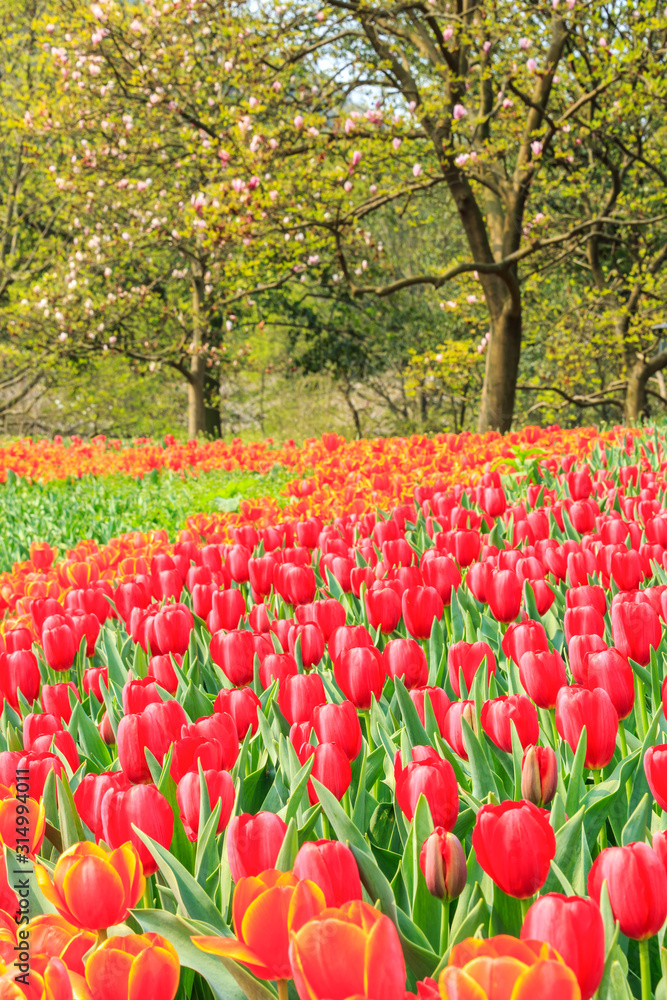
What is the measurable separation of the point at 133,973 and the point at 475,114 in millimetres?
13405

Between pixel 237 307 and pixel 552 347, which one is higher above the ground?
pixel 237 307

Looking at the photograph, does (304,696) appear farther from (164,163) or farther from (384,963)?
(164,163)

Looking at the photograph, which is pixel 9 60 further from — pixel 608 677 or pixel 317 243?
pixel 608 677

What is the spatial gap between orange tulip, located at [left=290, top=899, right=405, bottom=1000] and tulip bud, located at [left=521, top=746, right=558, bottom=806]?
1.48 feet

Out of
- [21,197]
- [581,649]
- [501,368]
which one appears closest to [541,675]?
[581,649]

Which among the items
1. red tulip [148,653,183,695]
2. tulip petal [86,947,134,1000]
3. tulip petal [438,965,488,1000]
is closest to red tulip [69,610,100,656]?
red tulip [148,653,183,695]

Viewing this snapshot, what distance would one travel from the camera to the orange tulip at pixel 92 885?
2.75 feet

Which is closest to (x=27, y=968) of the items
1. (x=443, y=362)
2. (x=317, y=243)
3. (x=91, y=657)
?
(x=91, y=657)

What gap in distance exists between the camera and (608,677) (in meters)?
1.19

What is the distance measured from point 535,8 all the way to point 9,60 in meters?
16.0

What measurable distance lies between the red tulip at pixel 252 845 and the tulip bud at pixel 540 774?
13.8 inches

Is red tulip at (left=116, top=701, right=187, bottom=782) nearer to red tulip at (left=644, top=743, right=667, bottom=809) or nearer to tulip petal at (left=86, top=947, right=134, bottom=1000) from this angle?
tulip petal at (left=86, top=947, right=134, bottom=1000)

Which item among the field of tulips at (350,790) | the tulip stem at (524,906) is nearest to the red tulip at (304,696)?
the field of tulips at (350,790)

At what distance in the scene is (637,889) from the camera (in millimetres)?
762
